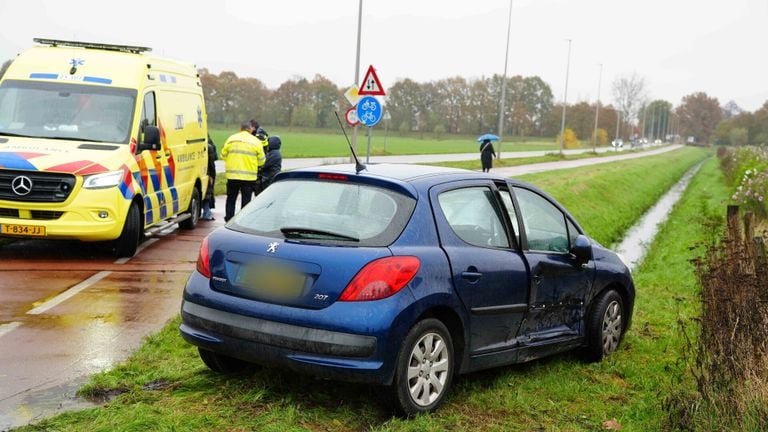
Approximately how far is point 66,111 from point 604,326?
24.4 ft

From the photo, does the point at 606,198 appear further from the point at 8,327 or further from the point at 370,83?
the point at 8,327

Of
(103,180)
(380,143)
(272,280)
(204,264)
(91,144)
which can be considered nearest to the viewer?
(272,280)

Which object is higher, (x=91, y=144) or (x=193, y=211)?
(x=91, y=144)

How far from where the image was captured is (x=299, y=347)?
4.84 m

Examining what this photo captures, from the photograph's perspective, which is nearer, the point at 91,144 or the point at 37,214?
the point at 37,214

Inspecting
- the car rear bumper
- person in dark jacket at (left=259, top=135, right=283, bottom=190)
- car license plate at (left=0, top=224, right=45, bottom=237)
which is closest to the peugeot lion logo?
the car rear bumper

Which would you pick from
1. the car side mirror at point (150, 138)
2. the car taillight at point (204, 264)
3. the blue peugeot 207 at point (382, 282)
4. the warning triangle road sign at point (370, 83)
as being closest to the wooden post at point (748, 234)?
the blue peugeot 207 at point (382, 282)

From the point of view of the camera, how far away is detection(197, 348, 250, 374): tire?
18.4 feet

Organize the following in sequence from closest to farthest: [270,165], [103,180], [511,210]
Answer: [511,210]
[103,180]
[270,165]

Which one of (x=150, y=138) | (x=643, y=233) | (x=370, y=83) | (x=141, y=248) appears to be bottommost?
(x=643, y=233)

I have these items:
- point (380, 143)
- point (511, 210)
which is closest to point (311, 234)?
point (511, 210)

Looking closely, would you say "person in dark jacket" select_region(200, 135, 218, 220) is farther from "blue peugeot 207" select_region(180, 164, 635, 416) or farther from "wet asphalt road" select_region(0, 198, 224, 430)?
"blue peugeot 207" select_region(180, 164, 635, 416)

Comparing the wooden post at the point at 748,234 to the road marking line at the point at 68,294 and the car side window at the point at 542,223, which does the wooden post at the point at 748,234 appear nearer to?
the car side window at the point at 542,223

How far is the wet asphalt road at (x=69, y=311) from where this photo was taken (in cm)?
549
